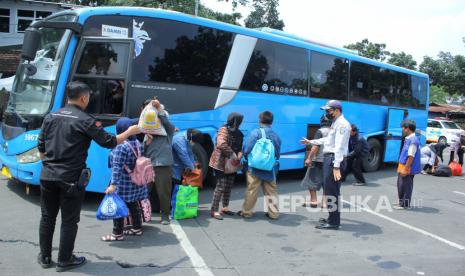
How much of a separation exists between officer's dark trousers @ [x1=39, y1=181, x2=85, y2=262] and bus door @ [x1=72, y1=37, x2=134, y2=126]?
2.56m

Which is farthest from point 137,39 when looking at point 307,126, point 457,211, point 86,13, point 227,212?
point 457,211

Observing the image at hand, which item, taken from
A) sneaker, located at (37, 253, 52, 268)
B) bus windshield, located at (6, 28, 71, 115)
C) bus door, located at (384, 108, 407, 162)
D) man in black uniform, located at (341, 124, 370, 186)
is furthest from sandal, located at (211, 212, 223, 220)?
bus door, located at (384, 108, 407, 162)

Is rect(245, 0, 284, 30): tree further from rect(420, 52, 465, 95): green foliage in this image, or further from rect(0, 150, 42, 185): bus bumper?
rect(0, 150, 42, 185): bus bumper

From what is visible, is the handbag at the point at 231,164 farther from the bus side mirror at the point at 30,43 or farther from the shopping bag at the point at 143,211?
the bus side mirror at the point at 30,43

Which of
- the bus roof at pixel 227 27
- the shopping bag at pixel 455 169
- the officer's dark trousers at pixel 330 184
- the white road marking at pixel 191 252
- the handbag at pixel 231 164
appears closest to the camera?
the white road marking at pixel 191 252

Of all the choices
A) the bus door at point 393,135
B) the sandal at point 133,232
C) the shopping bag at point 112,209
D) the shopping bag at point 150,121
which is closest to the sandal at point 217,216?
the sandal at point 133,232

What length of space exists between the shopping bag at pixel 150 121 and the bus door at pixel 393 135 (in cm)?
888

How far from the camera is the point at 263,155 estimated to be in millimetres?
6359

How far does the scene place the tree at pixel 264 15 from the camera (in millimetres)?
33969

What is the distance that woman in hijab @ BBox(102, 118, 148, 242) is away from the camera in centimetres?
507

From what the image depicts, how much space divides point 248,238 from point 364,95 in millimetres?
7687

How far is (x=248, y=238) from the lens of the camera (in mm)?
5688

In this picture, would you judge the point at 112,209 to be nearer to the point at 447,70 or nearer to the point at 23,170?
the point at 23,170

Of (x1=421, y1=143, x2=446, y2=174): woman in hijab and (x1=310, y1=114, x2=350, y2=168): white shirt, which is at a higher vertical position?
(x1=310, y1=114, x2=350, y2=168): white shirt
